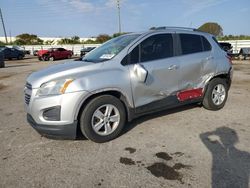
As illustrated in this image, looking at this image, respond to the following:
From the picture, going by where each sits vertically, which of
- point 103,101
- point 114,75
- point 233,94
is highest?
point 114,75

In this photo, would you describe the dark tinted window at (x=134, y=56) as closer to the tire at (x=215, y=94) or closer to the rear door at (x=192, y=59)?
the rear door at (x=192, y=59)

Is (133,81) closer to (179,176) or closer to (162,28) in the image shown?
(162,28)

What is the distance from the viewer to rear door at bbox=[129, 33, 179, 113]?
14.3 ft

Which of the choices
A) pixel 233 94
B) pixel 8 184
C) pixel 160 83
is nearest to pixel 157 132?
pixel 160 83

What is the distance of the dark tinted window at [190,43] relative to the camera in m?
5.09

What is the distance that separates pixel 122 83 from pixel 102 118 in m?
0.65

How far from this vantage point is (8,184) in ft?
10.1

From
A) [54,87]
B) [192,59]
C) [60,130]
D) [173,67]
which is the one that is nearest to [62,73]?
[54,87]

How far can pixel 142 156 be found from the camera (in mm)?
3693

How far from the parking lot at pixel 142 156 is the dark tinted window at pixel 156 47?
4.27 feet

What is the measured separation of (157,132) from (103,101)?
118cm

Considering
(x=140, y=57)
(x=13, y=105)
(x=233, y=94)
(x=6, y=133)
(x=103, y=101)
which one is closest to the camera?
(x=103, y=101)

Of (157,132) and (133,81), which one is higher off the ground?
(133,81)

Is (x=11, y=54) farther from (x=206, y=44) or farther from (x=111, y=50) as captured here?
Result: (x=206, y=44)
